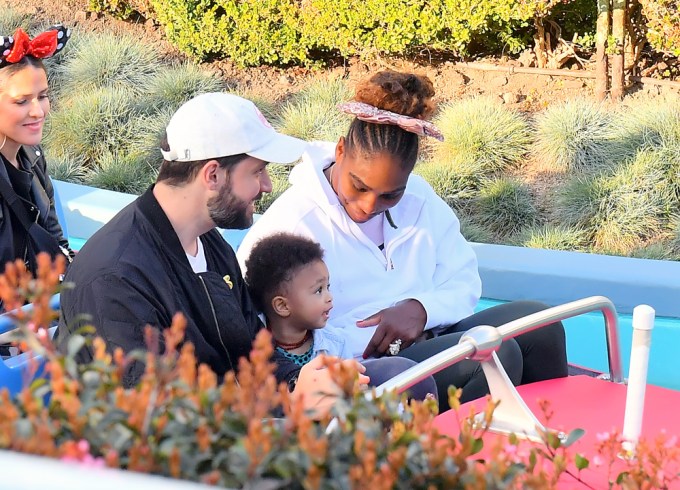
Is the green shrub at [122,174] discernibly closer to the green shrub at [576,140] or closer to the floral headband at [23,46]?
the floral headband at [23,46]

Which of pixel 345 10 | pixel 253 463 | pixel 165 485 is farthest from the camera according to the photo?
pixel 345 10

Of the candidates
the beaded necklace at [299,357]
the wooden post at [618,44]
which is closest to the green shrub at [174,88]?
the wooden post at [618,44]

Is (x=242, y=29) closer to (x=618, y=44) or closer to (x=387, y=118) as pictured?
(x=618, y=44)

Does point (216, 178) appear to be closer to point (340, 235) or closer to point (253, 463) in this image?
point (340, 235)

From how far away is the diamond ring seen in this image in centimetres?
303

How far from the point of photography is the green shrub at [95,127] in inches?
250

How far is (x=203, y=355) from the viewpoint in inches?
94.0

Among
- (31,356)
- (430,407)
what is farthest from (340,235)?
(31,356)

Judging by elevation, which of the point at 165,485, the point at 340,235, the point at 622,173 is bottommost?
the point at 622,173

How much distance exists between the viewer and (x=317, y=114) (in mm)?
6297

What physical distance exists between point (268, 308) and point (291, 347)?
0.14 meters

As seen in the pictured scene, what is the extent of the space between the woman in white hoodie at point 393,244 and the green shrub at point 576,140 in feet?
8.06

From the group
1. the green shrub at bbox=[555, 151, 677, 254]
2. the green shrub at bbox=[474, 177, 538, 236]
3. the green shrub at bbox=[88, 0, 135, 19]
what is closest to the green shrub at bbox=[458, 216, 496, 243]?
the green shrub at bbox=[474, 177, 538, 236]

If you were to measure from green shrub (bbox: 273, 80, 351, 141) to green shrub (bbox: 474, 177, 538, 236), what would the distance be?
3.47 feet
